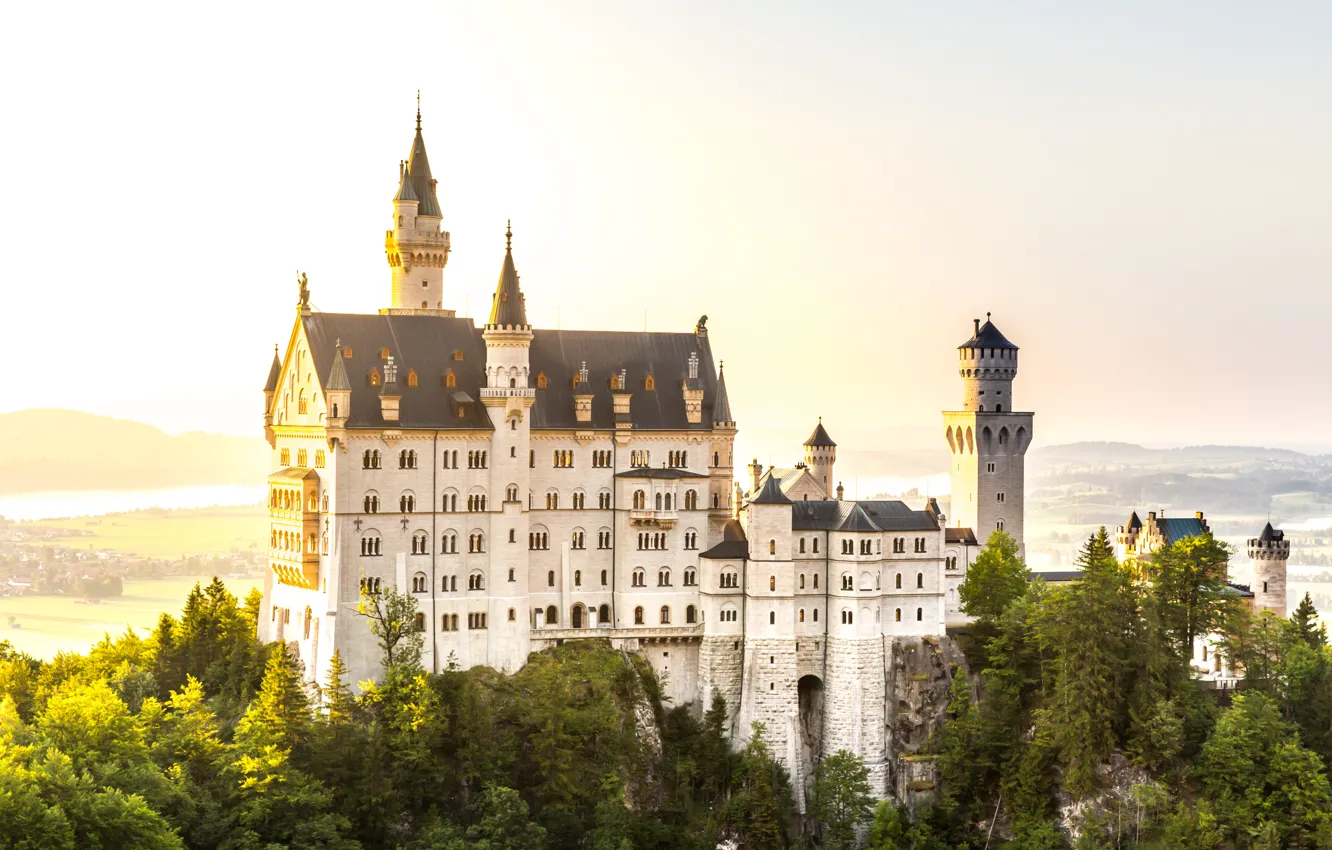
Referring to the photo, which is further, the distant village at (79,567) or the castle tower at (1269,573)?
the distant village at (79,567)

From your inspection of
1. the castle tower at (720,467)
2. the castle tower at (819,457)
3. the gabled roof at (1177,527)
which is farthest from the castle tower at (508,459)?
the gabled roof at (1177,527)

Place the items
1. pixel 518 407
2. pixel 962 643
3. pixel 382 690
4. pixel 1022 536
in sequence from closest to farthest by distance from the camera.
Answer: pixel 382 690 < pixel 518 407 < pixel 962 643 < pixel 1022 536

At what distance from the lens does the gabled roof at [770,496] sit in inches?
4085

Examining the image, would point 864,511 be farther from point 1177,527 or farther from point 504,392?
point 1177,527

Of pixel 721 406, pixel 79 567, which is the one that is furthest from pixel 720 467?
pixel 79 567

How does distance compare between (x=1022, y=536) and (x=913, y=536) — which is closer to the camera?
(x=913, y=536)

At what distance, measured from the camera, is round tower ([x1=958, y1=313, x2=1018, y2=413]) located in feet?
407

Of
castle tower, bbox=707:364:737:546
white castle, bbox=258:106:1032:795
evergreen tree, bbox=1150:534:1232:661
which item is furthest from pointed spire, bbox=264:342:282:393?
evergreen tree, bbox=1150:534:1232:661

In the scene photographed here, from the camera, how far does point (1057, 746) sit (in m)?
102

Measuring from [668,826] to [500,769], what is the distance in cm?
1003

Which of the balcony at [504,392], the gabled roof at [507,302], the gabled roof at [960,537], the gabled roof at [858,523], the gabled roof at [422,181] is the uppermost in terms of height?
the gabled roof at [422,181]

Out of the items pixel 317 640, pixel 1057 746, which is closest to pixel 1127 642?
pixel 1057 746

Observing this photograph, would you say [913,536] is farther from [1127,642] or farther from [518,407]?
[518,407]

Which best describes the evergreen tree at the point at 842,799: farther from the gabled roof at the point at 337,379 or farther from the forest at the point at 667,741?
the gabled roof at the point at 337,379
